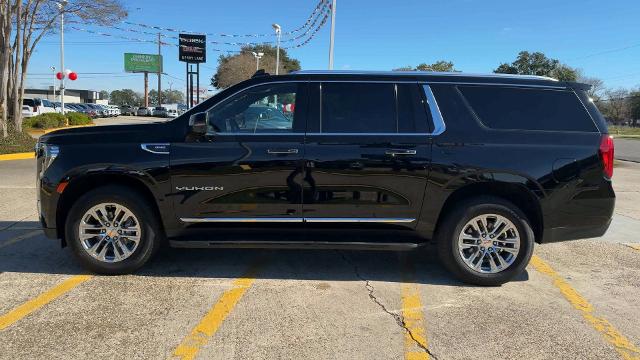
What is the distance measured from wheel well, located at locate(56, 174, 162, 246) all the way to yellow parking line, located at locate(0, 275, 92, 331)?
48 centimetres

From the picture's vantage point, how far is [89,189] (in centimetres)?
471

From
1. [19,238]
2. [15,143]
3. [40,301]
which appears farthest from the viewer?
[15,143]

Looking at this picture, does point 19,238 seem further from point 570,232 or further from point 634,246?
point 634,246

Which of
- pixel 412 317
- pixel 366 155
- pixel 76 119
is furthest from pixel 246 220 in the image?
pixel 76 119

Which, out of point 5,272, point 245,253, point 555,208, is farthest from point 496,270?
point 5,272

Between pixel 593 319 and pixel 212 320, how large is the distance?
303cm

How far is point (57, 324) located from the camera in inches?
145

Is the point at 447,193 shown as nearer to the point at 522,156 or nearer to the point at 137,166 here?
the point at 522,156

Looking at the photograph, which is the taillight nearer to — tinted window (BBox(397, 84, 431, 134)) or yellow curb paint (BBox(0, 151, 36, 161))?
tinted window (BBox(397, 84, 431, 134))

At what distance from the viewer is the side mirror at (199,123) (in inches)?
173

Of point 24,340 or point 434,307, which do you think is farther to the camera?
point 434,307

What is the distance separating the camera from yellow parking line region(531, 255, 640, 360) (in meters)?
3.48

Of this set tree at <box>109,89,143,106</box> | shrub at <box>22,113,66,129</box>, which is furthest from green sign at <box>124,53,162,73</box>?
tree at <box>109,89,143,106</box>

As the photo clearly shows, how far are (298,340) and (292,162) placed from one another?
1593mm
